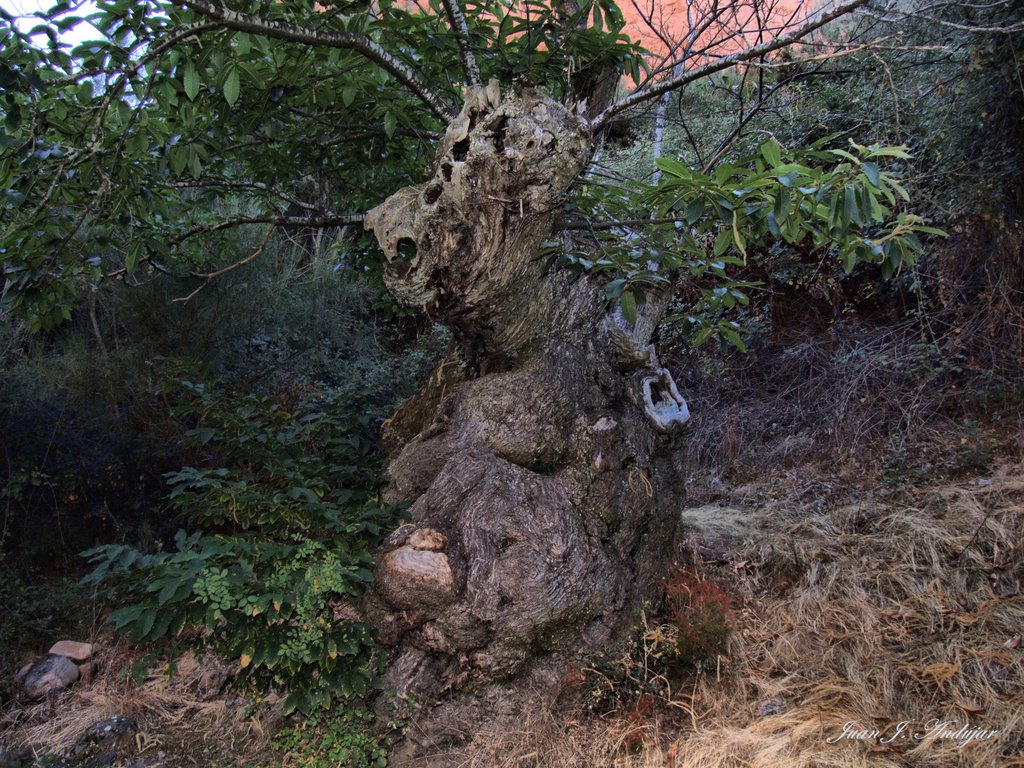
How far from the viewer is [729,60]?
3.01 m

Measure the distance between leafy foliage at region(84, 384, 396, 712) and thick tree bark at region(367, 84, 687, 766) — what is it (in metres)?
0.19

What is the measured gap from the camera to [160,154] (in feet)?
12.0

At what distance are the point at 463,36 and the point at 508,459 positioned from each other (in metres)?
1.92

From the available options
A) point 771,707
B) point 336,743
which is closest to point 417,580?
point 336,743

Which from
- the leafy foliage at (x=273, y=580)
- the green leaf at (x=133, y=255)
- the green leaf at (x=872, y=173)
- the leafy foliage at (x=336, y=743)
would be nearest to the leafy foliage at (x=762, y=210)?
the green leaf at (x=872, y=173)

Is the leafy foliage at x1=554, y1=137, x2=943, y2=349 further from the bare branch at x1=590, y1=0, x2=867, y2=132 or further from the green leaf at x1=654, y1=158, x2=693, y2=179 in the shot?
the bare branch at x1=590, y1=0, x2=867, y2=132

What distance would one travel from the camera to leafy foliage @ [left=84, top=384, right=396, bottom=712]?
2.72 m

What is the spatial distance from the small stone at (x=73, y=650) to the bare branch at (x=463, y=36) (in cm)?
382

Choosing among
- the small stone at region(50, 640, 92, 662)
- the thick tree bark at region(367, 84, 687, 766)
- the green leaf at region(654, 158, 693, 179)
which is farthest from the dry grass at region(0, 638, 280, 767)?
the green leaf at region(654, 158, 693, 179)

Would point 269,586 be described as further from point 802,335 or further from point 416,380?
point 802,335

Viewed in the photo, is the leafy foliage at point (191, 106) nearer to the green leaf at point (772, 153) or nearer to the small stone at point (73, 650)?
the green leaf at point (772, 153)

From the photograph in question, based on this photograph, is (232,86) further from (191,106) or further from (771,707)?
(771,707)

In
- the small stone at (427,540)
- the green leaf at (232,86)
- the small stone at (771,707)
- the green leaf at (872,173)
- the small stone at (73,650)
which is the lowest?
the small stone at (73,650)

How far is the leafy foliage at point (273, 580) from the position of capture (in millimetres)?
2723
